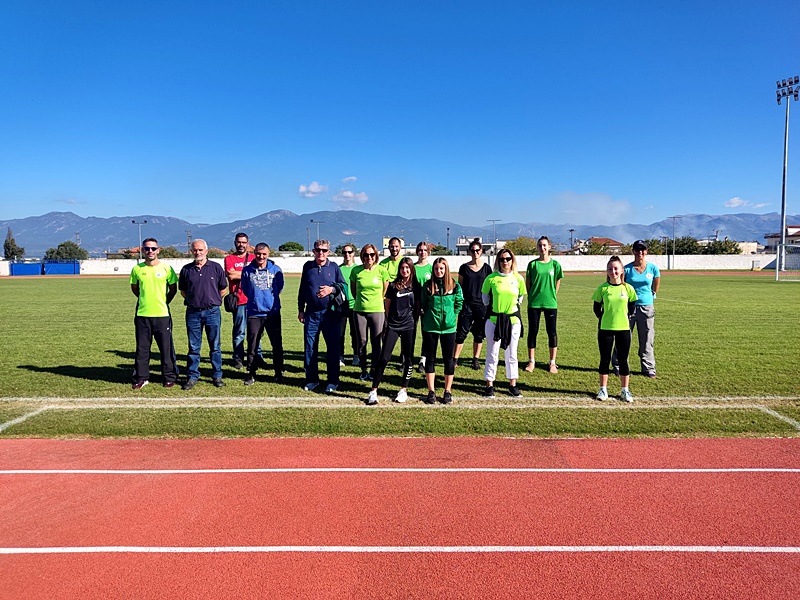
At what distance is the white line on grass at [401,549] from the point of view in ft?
12.2

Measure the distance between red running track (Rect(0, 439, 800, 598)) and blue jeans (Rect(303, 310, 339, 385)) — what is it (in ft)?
7.61

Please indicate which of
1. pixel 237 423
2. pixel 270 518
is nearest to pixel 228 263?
pixel 237 423

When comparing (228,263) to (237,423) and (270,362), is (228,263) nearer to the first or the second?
(270,362)

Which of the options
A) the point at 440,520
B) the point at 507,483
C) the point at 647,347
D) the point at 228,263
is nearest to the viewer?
the point at 440,520

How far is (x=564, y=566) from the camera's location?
354 centimetres

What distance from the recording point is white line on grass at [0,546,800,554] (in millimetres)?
3711

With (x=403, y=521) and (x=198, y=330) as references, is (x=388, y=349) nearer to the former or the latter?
(x=198, y=330)

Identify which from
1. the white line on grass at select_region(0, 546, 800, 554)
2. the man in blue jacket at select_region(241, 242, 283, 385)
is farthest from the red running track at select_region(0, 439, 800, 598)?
the man in blue jacket at select_region(241, 242, 283, 385)

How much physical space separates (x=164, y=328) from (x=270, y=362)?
2363mm

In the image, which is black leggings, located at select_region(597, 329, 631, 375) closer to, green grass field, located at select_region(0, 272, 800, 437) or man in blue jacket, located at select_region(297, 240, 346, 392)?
green grass field, located at select_region(0, 272, 800, 437)

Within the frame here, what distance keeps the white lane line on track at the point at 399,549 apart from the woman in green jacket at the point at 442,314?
3.57 m

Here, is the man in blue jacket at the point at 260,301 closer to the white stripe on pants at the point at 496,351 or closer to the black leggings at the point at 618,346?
the white stripe on pants at the point at 496,351

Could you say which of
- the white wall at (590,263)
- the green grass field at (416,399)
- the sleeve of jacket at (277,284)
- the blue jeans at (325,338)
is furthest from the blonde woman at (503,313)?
the white wall at (590,263)

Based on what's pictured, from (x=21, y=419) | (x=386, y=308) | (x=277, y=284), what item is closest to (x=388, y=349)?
(x=386, y=308)
